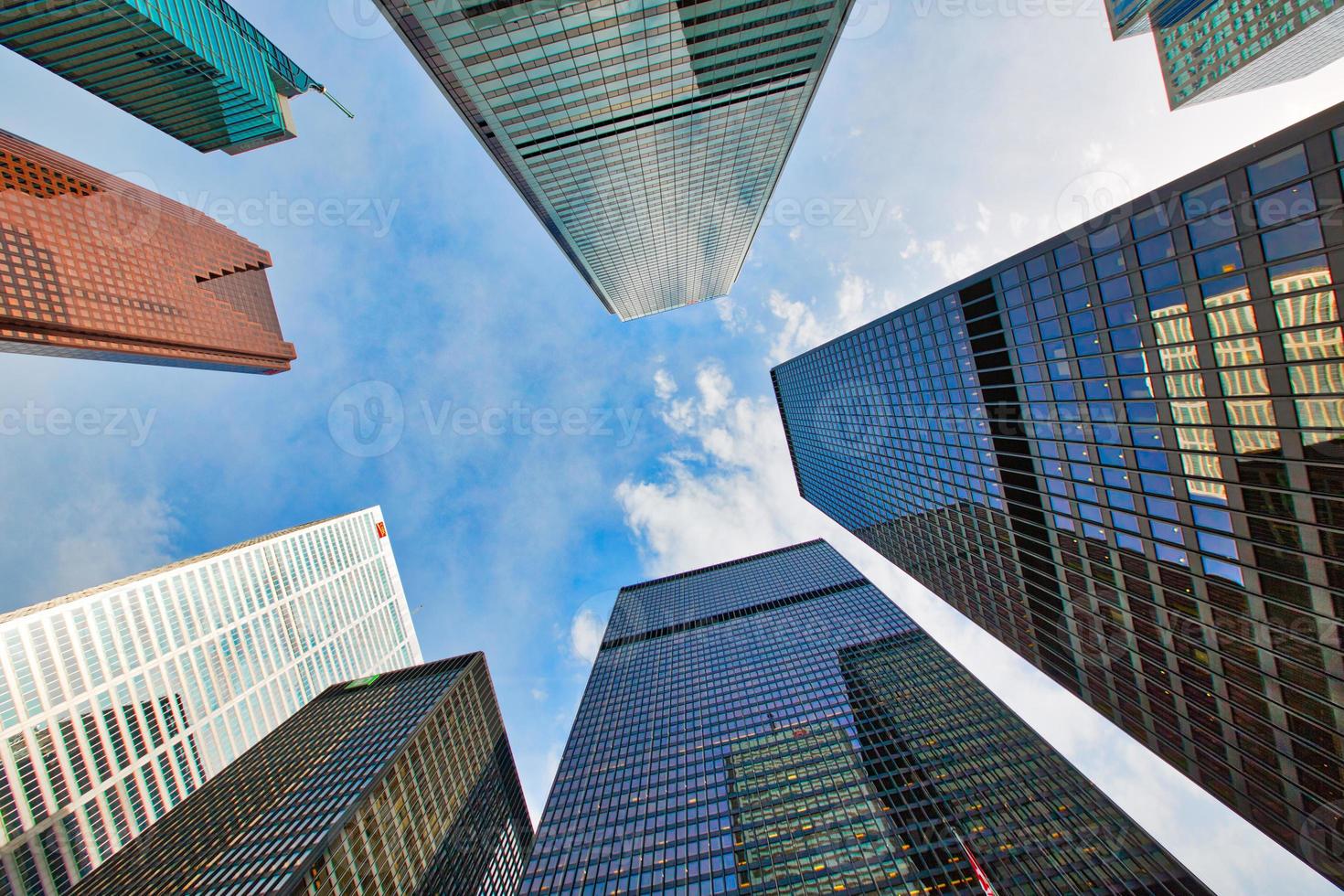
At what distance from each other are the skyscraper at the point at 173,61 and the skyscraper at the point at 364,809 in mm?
120055

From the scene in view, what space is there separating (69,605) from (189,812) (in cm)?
4242

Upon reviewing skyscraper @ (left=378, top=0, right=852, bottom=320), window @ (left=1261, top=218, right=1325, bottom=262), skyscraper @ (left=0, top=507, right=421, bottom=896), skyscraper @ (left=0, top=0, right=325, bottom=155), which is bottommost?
skyscraper @ (left=0, top=507, right=421, bottom=896)

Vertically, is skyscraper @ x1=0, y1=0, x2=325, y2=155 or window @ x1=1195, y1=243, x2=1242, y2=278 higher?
skyscraper @ x1=0, y1=0, x2=325, y2=155

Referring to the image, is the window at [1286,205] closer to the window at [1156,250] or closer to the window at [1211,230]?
the window at [1211,230]

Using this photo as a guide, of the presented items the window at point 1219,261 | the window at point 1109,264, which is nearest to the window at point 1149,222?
the window at point 1109,264

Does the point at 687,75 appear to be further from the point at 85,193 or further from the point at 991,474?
the point at 85,193

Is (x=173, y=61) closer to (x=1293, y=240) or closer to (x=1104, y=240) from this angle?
(x=1104, y=240)

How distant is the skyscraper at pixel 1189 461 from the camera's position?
770 inches

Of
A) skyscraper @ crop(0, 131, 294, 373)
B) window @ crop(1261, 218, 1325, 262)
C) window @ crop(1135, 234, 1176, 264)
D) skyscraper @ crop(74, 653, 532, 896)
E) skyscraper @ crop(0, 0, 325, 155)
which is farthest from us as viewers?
skyscraper @ crop(0, 131, 294, 373)

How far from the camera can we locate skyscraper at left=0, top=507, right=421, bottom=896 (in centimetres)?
7744

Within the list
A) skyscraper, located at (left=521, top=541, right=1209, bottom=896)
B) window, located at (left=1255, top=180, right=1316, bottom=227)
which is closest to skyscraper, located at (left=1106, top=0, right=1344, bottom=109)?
window, located at (left=1255, top=180, right=1316, bottom=227)

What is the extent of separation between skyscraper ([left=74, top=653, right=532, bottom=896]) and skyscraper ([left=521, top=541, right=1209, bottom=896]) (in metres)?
19.7

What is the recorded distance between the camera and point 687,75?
51.7 m

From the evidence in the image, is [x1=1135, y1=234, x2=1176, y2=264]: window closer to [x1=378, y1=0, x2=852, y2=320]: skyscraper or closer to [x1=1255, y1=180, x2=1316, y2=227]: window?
[x1=1255, y1=180, x2=1316, y2=227]: window
